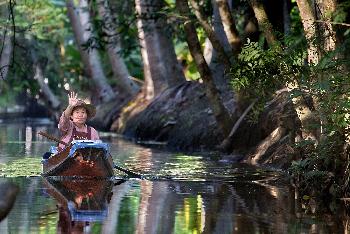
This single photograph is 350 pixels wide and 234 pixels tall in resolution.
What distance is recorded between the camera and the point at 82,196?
47.1 ft

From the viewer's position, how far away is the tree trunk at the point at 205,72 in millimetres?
20742

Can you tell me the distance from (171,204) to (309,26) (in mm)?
3562

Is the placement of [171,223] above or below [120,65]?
below

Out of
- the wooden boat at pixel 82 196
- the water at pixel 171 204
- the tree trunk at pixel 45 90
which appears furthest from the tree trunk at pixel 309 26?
the tree trunk at pixel 45 90

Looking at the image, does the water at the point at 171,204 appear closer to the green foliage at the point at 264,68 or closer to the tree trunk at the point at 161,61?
the green foliage at the point at 264,68

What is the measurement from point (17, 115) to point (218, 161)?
4399cm

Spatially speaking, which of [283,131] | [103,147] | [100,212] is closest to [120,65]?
[283,131]

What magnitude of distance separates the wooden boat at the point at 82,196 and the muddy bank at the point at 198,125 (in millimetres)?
3074

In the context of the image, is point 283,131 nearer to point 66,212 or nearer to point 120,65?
point 66,212

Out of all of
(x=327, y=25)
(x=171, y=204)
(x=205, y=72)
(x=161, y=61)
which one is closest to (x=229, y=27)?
(x=205, y=72)

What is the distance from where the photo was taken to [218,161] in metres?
21.5

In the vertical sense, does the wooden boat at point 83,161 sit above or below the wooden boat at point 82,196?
above

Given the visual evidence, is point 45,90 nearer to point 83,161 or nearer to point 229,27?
point 229,27

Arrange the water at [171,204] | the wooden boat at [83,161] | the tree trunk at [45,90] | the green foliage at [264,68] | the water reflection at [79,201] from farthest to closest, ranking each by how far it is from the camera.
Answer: the tree trunk at [45,90] → the wooden boat at [83,161] → the green foliage at [264,68] → the water reflection at [79,201] → the water at [171,204]
